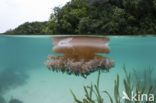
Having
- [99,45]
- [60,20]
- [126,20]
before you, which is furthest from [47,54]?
[126,20]

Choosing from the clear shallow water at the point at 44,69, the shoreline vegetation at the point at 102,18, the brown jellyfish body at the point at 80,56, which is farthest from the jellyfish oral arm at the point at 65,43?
the shoreline vegetation at the point at 102,18

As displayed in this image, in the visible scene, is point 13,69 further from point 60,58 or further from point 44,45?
point 60,58

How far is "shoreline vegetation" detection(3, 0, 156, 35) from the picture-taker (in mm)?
8883

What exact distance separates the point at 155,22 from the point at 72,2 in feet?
14.0

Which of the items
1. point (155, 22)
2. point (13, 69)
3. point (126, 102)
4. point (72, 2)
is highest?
point (72, 2)

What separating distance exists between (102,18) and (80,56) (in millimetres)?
5101

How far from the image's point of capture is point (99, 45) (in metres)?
4.77

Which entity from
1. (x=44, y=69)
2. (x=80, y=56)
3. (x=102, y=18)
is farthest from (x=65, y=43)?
(x=102, y=18)

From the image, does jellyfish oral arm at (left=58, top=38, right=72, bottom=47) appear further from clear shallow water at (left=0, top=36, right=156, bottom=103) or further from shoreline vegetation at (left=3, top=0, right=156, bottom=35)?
shoreline vegetation at (left=3, top=0, right=156, bottom=35)

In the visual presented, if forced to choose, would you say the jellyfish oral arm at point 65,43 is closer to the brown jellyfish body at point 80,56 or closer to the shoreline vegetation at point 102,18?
the brown jellyfish body at point 80,56

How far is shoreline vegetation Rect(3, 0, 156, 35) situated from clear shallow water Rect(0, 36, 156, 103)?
11.3 ft

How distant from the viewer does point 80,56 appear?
14.9 ft

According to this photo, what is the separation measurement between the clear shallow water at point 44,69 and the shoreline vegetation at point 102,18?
11.3 ft

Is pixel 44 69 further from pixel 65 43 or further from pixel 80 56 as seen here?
pixel 80 56
